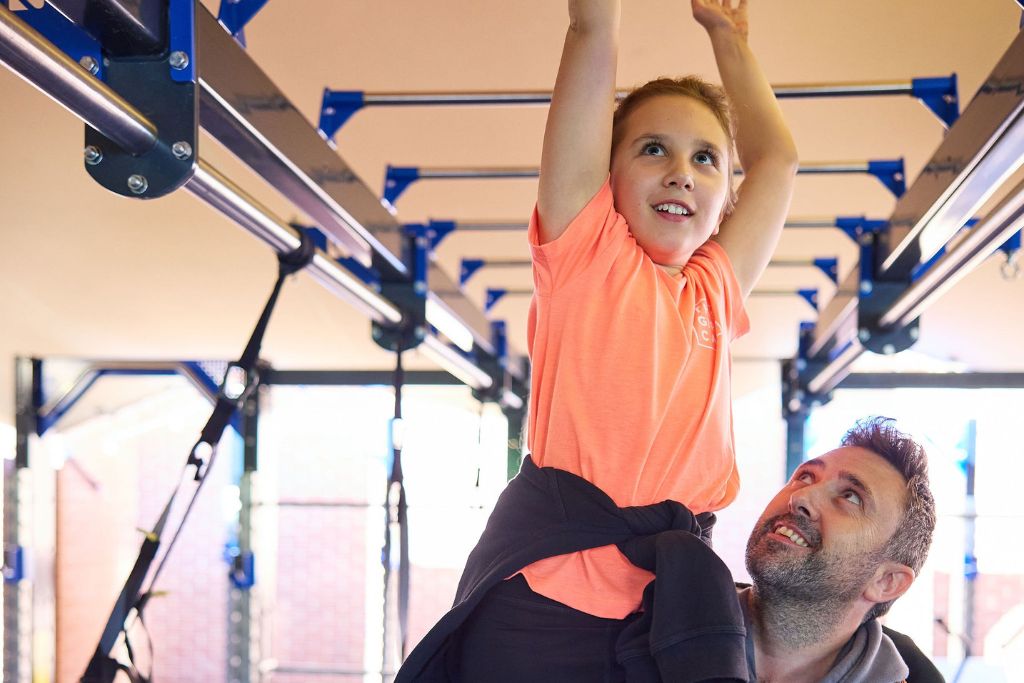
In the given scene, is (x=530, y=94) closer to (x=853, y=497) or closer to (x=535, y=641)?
(x=853, y=497)

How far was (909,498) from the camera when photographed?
170 cm

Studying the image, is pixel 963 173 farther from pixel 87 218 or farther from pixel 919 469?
pixel 87 218

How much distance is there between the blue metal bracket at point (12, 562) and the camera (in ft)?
20.6

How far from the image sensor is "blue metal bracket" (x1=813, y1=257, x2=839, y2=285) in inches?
152

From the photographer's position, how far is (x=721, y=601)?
1045 mm

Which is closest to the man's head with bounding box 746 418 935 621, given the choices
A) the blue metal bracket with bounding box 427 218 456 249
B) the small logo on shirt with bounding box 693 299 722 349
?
the small logo on shirt with bounding box 693 299 722 349

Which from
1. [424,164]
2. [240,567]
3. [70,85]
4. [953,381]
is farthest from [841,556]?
[240,567]

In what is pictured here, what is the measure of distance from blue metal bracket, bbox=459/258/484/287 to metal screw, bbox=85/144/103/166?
108 inches

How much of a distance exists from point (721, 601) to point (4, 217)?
13.4 ft

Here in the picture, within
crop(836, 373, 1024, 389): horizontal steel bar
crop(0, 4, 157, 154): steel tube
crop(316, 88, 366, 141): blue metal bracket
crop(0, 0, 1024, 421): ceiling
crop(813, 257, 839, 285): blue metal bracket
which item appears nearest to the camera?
crop(0, 4, 157, 154): steel tube

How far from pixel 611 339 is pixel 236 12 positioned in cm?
96

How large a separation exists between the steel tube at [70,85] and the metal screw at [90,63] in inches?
2.3

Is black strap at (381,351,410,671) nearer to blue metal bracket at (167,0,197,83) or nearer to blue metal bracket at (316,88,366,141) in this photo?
blue metal bracket at (316,88,366,141)

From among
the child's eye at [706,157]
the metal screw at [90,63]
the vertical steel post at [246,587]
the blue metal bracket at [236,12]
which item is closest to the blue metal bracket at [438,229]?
the blue metal bracket at [236,12]
